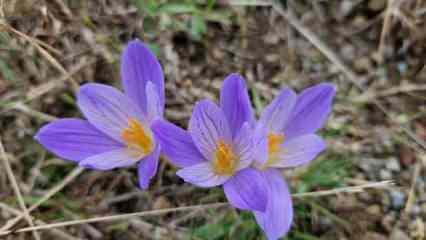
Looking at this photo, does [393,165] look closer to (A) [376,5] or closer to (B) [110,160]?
(A) [376,5]

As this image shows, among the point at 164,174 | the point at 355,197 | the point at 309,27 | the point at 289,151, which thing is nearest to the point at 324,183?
the point at 355,197

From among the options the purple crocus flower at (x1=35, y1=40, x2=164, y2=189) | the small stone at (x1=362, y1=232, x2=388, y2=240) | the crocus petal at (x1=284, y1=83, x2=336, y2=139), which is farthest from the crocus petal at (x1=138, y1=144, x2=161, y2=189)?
the small stone at (x1=362, y1=232, x2=388, y2=240)

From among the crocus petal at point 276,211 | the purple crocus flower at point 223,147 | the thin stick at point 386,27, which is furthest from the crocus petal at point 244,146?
the thin stick at point 386,27

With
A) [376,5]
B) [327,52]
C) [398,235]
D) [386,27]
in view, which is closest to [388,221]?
[398,235]


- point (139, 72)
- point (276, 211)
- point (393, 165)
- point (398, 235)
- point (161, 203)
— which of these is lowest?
point (398, 235)

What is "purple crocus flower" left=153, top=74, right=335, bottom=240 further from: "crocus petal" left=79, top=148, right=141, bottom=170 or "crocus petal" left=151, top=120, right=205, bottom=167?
"crocus petal" left=79, top=148, right=141, bottom=170

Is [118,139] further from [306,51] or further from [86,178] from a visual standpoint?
[306,51]

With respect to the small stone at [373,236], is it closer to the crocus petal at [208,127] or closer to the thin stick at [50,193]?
the crocus petal at [208,127]

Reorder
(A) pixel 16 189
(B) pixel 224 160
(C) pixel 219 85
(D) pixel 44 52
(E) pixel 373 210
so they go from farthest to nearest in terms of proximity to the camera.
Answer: (C) pixel 219 85 → (E) pixel 373 210 → (A) pixel 16 189 → (D) pixel 44 52 → (B) pixel 224 160
